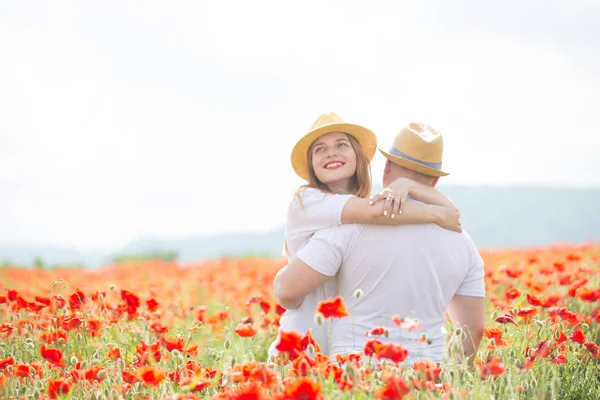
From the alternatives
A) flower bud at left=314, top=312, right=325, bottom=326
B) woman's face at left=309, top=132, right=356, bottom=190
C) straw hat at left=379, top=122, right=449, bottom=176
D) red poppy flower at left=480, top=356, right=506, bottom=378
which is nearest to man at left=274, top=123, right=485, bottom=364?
straw hat at left=379, top=122, right=449, bottom=176

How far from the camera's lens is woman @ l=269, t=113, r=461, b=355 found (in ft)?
9.84

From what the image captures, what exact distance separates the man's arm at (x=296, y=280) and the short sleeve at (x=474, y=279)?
0.72 meters

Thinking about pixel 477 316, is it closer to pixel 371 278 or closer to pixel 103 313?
pixel 371 278

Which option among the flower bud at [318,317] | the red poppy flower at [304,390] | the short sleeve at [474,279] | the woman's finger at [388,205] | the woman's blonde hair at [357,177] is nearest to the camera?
the red poppy flower at [304,390]

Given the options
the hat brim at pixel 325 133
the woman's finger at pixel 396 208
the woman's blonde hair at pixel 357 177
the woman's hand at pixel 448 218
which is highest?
the hat brim at pixel 325 133

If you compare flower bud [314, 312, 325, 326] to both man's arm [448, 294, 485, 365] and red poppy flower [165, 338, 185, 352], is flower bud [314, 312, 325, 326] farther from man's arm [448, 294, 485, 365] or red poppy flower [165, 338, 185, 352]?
man's arm [448, 294, 485, 365]

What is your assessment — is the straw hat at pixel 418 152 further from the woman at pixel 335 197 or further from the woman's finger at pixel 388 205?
the woman's finger at pixel 388 205

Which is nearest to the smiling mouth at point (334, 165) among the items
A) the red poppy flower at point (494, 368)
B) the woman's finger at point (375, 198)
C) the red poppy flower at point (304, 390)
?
the woman's finger at point (375, 198)

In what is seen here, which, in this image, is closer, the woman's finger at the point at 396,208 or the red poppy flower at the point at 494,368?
the red poppy flower at the point at 494,368

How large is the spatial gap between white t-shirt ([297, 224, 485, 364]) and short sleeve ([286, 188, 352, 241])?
6cm

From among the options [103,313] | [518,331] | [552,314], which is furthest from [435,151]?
[103,313]

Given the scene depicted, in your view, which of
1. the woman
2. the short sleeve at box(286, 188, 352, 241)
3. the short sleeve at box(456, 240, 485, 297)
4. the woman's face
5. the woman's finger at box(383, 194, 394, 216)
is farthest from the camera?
the woman's face

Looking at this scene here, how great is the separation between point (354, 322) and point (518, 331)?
1.10 m

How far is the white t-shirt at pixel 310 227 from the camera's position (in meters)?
3.13
